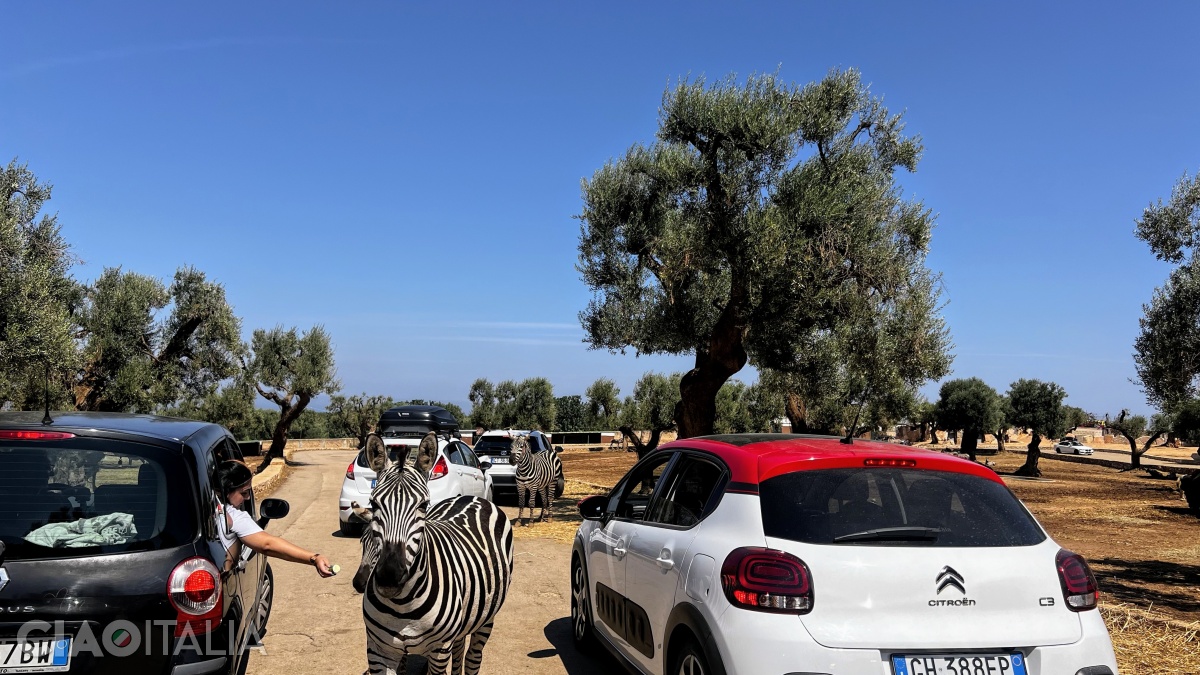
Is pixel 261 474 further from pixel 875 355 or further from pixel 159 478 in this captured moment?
pixel 159 478

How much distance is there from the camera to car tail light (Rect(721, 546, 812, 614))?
3.64 metres

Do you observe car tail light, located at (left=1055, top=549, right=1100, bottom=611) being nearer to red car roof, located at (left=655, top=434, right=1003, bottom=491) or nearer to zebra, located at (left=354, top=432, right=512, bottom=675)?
red car roof, located at (left=655, top=434, right=1003, bottom=491)

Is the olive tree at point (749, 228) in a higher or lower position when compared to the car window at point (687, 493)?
higher

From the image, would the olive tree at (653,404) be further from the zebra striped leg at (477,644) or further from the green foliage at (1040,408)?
the zebra striped leg at (477,644)

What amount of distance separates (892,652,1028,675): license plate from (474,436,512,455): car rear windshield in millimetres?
17406

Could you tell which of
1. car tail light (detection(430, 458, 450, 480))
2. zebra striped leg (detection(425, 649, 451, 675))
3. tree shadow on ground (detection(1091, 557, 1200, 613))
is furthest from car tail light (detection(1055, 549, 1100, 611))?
car tail light (detection(430, 458, 450, 480))

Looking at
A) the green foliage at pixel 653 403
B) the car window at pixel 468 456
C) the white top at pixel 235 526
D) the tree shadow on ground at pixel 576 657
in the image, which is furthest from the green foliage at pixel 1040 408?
the white top at pixel 235 526

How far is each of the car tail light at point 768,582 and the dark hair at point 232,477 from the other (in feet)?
9.74

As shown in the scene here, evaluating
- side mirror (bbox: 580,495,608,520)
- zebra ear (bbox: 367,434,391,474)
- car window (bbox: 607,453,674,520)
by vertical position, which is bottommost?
side mirror (bbox: 580,495,608,520)

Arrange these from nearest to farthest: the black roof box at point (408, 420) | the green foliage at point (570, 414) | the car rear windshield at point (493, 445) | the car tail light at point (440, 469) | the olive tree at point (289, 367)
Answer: the car tail light at point (440, 469)
the car rear windshield at point (493, 445)
the black roof box at point (408, 420)
the olive tree at point (289, 367)
the green foliage at point (570, 414)

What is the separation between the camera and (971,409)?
54562 millimetres

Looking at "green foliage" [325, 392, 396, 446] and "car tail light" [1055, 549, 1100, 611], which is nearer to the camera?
"car tail light" [1055, 549, 1100, 611]

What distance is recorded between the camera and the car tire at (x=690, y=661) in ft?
13.1

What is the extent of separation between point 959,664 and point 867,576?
0.53 m
